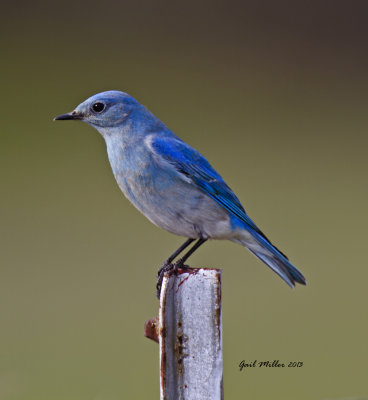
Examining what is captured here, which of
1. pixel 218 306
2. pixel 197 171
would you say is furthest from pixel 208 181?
pixel 218 306

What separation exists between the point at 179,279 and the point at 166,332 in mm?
171

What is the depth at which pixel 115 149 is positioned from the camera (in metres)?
2.61

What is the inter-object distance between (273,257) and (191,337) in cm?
105

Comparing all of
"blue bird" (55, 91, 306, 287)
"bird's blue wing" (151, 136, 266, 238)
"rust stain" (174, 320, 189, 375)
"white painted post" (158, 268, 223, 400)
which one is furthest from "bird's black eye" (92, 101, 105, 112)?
"rust stain" (174, 320, 189, 375)

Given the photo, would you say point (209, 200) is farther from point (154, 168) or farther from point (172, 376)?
point (172, 376)

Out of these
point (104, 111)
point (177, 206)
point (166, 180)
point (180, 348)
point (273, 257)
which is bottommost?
point (180, 348)

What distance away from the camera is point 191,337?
188 cm

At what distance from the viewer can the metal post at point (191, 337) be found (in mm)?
1865

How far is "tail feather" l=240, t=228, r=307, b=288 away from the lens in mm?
2775

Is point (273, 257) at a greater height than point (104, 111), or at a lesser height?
lesser

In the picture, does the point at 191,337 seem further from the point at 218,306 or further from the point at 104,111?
the point at 104,111

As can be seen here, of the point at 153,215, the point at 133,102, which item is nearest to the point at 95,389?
the point at 153,215

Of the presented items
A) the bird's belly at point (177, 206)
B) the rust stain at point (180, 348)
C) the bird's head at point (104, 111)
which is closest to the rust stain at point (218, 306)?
the rust stain at point (180, 348)

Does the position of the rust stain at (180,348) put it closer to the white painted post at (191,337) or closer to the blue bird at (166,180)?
the white painted post at (191,337)
